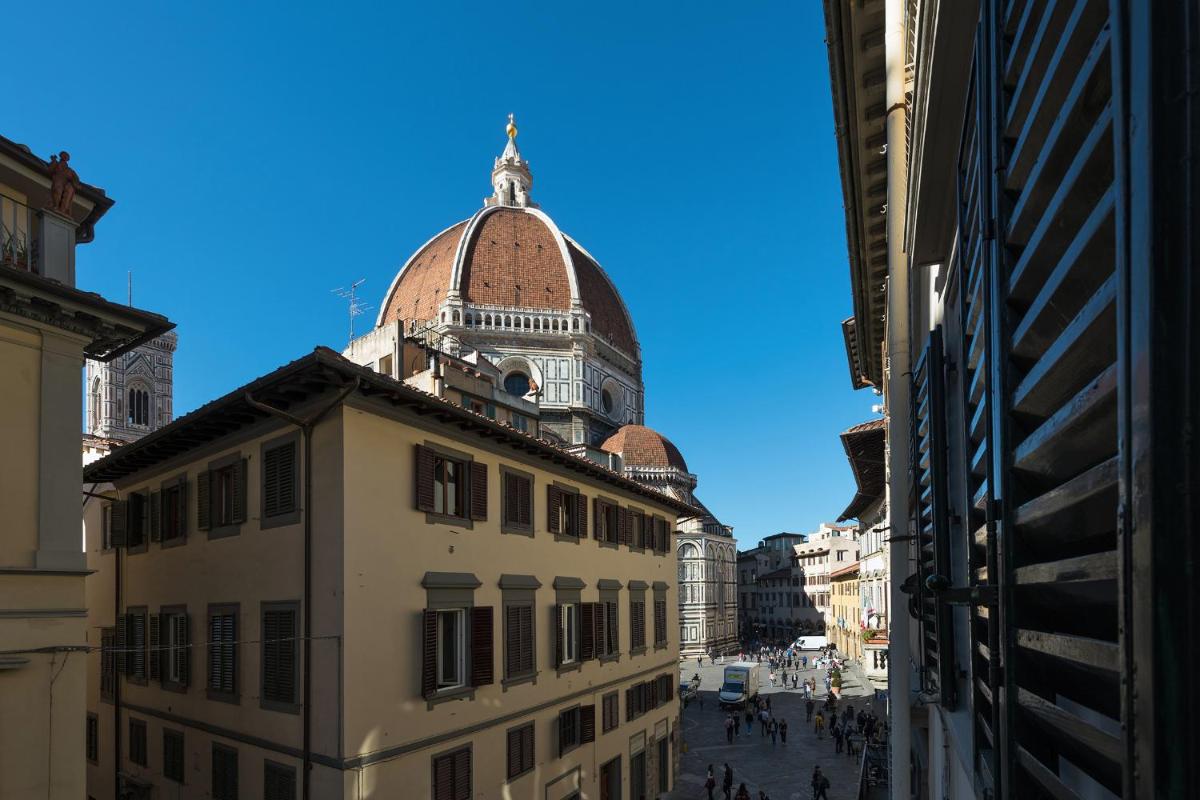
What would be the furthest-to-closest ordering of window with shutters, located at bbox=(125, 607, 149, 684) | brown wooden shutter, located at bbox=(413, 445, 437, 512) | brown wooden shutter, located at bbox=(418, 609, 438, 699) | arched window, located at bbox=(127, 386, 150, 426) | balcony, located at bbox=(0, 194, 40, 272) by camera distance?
1. arched window, located at bbox=(127, 386, 150, 426)
2. window with shutters, located at bbox=(125, 607, 149, 684)
3. brown wooden shutter, located at bbox=(413, 445, 437, 512)
4. brown wooden shutter, located at bbox=(418, 609, 438, 699)
5. balcony, located at bbox=(0, 194, 40, 272)

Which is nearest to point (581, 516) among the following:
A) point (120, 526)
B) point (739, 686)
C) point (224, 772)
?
point (224, 772)

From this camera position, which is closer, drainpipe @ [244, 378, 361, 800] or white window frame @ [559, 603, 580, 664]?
drainpipe @ [244, 378, 361, 800]

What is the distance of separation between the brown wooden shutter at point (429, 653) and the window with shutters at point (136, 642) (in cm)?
759

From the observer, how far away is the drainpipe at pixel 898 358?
842cm

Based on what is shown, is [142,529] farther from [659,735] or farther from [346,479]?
[659,735]

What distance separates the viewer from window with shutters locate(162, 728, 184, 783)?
1736cm

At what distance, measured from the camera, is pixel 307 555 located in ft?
46.6

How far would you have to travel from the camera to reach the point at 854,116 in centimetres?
1086

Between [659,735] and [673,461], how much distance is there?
48.6 m

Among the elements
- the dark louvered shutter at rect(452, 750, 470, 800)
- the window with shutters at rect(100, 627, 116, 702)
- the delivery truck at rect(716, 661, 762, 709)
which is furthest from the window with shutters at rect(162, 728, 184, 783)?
the delivery truck at rect(716, 661, 762, 709)

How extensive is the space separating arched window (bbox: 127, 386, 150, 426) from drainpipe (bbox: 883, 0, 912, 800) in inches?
3834

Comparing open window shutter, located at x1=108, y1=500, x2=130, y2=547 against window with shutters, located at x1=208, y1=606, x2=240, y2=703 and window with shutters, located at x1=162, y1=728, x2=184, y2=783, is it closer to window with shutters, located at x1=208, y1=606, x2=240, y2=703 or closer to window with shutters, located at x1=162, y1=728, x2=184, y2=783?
window with shutters, located at x1=162, y1=728, x2=184, y2=783

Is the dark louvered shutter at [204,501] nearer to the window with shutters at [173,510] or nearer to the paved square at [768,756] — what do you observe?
the window with shutters at [173,510]

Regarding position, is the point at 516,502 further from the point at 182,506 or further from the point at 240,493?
the point at 182,506
